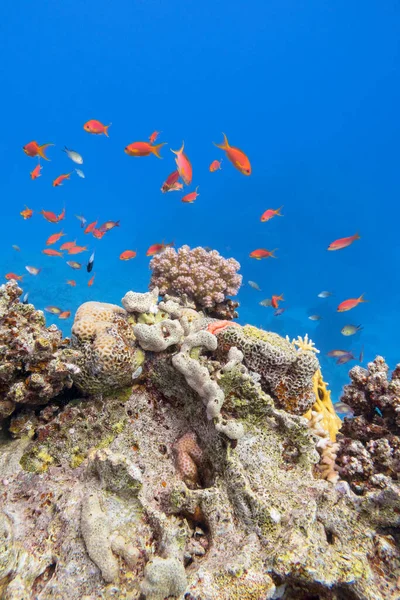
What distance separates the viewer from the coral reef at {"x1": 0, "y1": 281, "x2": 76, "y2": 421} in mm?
2832

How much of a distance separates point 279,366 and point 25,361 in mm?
2569

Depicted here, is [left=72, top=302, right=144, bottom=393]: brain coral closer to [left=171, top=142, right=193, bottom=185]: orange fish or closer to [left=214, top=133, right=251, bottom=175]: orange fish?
[left=171, top=142, right=193, bottom=185]: orange fish

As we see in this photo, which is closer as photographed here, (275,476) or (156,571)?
(156,571)

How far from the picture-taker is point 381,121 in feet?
388

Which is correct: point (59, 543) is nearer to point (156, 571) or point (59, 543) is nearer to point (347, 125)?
point (156, 571)

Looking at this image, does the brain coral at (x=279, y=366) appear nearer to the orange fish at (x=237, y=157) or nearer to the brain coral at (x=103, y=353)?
the brain coral at (x=103, y=353)

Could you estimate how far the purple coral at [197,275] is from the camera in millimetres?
5324

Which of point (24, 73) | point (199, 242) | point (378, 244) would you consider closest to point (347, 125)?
point (378, 244)

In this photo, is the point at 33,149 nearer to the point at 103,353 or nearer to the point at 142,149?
the point at 142,149

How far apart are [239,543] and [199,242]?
9269cm

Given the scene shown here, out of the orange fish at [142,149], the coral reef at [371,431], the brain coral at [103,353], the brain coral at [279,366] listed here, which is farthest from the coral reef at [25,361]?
the orange fish at [142,149]

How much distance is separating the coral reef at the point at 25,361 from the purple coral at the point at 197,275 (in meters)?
2.55

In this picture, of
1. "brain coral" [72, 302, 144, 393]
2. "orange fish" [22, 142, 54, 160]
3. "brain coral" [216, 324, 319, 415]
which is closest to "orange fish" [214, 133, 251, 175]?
"brain coral" [216, 324, 319, 415]

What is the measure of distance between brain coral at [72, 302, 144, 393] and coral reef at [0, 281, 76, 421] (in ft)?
0.52
